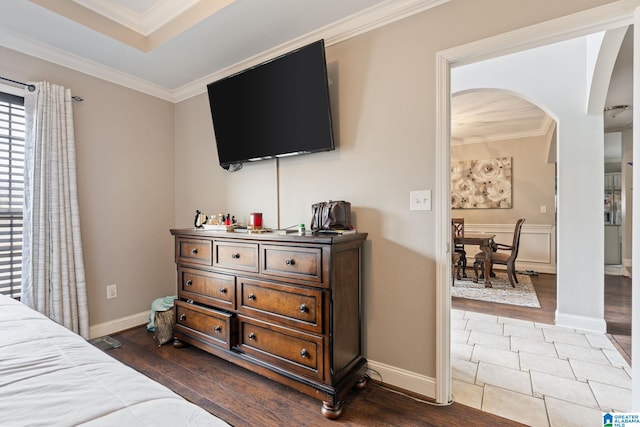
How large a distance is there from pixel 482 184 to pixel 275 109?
18.0 ft

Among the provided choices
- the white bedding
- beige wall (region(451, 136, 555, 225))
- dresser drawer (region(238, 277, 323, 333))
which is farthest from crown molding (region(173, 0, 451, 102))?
beige wall (region(451, 136, 555, 225))

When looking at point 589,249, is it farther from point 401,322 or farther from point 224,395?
point 224,395

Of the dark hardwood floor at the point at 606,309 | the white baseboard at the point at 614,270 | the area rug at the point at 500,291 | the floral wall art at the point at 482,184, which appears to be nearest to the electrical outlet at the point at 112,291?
the dark hardwood floor at the point at 606,309

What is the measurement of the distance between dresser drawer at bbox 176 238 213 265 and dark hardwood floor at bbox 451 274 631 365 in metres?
2.99

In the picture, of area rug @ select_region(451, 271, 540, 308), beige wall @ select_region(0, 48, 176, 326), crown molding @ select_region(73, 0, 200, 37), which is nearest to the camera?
crown molding @ select_region(73, 0, 200, 37)

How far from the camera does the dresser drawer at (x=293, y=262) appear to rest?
174 centimetres

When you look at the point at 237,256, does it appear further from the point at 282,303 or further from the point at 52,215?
the point at 52,215

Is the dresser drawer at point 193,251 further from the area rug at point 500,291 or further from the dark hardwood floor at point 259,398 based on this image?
the area rug at point 500,291

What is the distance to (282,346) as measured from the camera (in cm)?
188

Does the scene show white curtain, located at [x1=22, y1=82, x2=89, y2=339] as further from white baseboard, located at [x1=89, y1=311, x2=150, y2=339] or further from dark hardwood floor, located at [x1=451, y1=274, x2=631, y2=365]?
dark hardwood floor, located at [x1=451, y1=274, x2=631, y2=365]

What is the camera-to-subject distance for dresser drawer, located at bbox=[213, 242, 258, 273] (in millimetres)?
2033

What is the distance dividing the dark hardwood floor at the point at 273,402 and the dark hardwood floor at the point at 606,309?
1.84 meters

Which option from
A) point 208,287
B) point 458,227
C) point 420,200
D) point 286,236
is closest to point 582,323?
point 458,227

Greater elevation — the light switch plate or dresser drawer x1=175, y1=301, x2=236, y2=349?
the light switch plate
